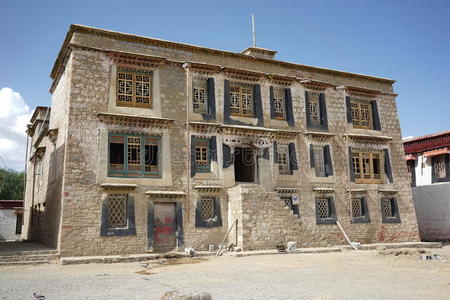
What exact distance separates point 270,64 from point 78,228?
459 inches

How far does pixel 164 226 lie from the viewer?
54.4 ft

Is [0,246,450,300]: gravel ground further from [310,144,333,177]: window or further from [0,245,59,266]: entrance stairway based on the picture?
[310,144,333,177]: window

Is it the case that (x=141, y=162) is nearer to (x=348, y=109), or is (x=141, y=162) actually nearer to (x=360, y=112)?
(x=348, y=109)

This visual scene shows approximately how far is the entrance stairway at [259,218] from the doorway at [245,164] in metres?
2.37

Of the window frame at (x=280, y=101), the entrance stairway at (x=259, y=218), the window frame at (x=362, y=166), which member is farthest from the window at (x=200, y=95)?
the window frame at (x=362, y=166)

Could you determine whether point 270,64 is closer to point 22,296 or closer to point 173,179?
point 173,179

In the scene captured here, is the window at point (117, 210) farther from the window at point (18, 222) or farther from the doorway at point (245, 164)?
the window at point (18, 222)

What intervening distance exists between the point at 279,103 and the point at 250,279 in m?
11.6

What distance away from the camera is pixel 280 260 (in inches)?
566

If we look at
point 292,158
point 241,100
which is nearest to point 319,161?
point 292,158

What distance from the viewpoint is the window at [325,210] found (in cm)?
1985

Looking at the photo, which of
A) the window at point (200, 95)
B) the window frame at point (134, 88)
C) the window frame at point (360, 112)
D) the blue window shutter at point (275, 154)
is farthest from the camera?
the window frame at point (360, 112)

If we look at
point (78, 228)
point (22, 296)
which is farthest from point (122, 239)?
point (22, 296)

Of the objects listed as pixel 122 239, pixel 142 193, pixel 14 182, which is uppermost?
pixel 14 182
